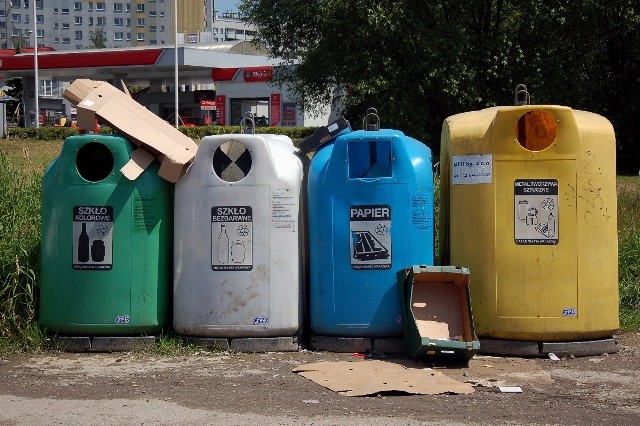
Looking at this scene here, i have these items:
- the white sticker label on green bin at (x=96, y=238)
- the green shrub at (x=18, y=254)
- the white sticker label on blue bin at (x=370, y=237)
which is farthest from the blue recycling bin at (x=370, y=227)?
the green shrub at (x=18, y=254)

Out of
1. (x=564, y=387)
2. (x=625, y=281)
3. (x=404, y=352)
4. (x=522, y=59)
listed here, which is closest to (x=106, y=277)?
(x=404, y=352)

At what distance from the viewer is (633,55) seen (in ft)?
83.4

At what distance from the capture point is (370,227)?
5875 millimetres

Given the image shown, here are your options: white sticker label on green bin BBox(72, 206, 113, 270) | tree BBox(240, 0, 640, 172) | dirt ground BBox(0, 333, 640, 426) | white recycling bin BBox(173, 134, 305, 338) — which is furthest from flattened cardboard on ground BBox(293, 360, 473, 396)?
tree BBox(240, 0, 640, 172)

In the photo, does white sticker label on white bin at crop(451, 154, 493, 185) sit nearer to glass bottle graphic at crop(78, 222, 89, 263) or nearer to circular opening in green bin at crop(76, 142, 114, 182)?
circular opening in green bin at crop(76, 142, 114, 182)

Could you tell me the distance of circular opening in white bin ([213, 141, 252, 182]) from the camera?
5969mm

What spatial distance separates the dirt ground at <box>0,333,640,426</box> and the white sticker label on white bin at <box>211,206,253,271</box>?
0.58 m

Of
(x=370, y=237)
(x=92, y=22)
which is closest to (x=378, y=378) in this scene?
(x=370, y=237)

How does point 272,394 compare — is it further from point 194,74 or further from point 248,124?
point 194,74

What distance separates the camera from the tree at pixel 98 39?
107500mm

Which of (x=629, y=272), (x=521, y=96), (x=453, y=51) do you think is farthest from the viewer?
(x=453, y=51)

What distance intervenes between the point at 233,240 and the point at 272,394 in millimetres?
1268

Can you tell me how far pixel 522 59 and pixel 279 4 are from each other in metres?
7.78

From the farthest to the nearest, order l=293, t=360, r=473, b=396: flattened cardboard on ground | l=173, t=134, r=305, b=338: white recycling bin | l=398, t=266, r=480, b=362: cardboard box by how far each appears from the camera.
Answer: l=173, t=134, r=305, b=338: white recycling bin < l=398, t=266, r=480, b=362: cardboard box < l=293, t=360, r=473, b=396: flattened cardboard on ground
